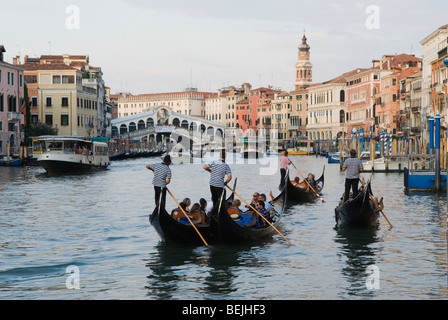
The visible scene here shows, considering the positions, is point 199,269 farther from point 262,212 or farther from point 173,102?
point 173,102

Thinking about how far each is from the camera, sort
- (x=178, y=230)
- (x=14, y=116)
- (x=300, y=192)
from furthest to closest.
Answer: (x=14, y=116), (x=300, y=192), (x=178, y=230)

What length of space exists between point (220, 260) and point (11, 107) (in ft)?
102

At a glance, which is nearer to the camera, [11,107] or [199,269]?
[199,269]

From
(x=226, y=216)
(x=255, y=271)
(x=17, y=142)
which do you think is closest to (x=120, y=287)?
(x=255, y=271)

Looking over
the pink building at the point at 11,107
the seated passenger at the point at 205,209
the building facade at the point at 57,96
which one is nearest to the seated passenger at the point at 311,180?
the seated passenger at the point at 205,209

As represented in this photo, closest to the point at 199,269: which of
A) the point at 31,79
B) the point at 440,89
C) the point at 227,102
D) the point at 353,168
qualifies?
the point at 353,168

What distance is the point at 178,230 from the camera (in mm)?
9984

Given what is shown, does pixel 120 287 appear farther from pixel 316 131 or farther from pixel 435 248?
pixel 316 131

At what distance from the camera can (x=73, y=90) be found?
49.3 meters

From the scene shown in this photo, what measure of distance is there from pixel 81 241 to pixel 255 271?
332cm

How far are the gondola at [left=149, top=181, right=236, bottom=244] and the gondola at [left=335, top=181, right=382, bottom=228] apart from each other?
100 inches

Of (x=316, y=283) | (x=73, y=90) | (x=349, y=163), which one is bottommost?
(x=316, y=283)

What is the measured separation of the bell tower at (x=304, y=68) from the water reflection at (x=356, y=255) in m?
71.0

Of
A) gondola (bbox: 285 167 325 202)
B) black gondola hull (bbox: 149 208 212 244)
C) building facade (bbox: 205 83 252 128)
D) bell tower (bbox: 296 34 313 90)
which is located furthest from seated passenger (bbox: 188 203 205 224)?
building facade (bbox: 205 83 252 128)
